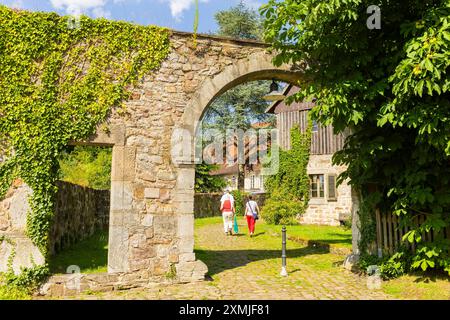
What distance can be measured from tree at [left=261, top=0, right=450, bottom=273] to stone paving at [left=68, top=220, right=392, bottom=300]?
139cm

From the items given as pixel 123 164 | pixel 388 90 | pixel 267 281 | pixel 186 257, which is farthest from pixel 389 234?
pixel 123 164

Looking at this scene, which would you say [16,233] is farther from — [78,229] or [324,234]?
[324,234]

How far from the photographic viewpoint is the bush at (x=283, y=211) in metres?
19.1

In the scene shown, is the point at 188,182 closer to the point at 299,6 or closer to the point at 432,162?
the point at 299,6

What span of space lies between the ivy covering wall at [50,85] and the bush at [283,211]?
1330 centimetres

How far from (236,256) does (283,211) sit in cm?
926

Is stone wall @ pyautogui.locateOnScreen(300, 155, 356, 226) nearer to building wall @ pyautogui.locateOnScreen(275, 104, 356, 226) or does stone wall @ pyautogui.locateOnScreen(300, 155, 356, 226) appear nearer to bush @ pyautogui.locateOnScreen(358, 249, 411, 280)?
building wall @ pyautogui.locateOnScreen(275, 104, 356, 226)

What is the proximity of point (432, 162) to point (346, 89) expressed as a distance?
75.8 inches

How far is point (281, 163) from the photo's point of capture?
20.4m

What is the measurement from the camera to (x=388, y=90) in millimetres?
6414

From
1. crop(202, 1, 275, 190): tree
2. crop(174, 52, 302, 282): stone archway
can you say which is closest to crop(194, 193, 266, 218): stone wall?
crop(202, 1, 275, 190): tree

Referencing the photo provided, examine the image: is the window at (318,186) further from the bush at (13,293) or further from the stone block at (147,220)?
the bush at (13,293)

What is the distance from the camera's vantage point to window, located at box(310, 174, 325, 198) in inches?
759

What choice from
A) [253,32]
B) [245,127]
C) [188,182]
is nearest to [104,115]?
[188,182]
